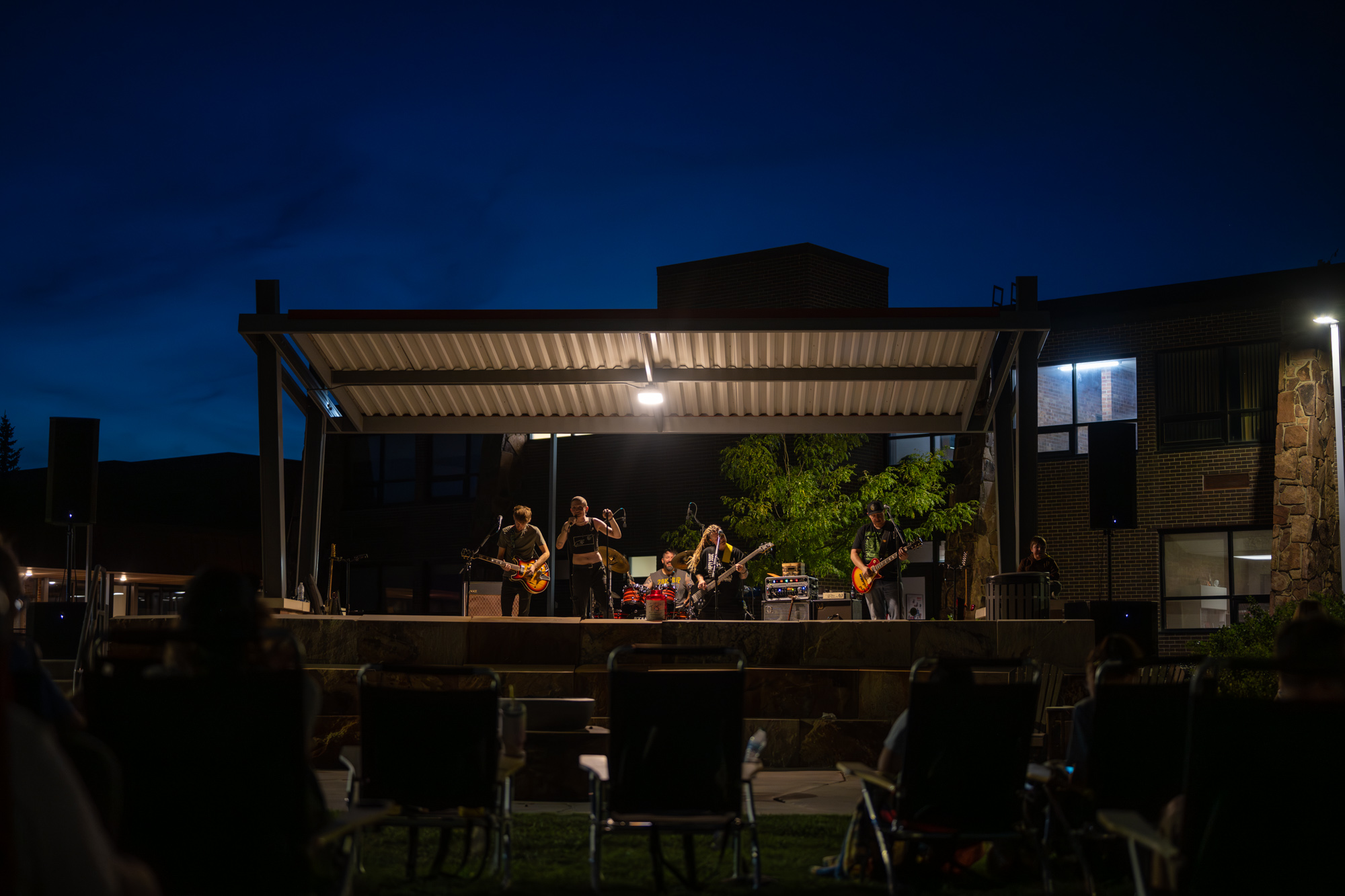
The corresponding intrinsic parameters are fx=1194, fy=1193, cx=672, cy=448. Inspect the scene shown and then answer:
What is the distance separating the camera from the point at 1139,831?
359cm

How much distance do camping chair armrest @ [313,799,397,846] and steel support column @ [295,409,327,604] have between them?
10.8 meters

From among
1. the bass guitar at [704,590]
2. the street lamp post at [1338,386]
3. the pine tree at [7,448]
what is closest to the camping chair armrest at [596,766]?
the bass guitar at [704,590]

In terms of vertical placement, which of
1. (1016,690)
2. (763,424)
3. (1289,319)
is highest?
(1289,319)

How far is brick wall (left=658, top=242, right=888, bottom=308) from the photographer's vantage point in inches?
1137

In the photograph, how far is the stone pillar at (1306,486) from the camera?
69.0 ft

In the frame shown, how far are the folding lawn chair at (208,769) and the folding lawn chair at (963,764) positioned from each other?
89.0 inches

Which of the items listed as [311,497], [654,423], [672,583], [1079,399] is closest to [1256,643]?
[672,583]

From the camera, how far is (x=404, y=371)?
1477cm

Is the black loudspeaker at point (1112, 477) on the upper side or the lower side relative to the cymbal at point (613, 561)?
upper

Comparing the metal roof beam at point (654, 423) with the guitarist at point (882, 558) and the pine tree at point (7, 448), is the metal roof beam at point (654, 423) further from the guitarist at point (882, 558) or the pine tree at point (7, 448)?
the pine tree at point (7, 448)

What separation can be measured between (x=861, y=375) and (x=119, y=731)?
11.5 metres

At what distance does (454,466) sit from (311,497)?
18.4 m

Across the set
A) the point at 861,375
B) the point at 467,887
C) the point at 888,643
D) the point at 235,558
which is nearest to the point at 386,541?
the point at 235,558

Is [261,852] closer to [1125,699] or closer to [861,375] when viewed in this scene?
[1125,699]
